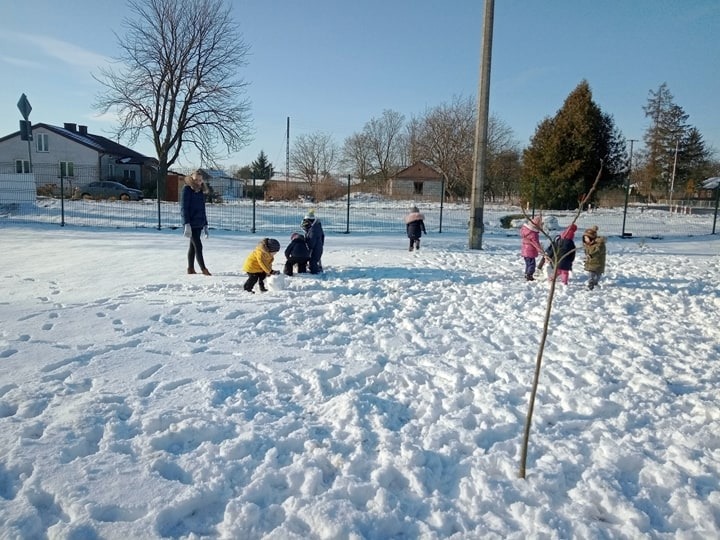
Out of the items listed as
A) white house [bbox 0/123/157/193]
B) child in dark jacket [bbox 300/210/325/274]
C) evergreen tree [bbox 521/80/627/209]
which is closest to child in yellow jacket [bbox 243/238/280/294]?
child in dark jacket [bbox 300/210/325/274]

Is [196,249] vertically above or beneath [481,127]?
beneath

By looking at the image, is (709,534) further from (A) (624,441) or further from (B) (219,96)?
(B) (219,96)

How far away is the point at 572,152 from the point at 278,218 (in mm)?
19044

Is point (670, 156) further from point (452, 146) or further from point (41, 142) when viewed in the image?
point (41, 142)

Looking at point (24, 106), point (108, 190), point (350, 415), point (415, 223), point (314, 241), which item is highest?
point (24, 106)

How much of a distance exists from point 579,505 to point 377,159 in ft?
199

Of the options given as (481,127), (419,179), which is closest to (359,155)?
(419,179)

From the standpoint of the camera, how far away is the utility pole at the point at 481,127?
35.4 ft

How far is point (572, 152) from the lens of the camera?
2820 centimetres

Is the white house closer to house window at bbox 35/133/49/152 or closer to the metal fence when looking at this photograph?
house window at bbox 35/133/49/152

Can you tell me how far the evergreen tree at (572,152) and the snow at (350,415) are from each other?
2283 cm

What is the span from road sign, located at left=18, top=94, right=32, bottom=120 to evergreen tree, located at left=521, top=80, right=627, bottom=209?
80.6 ft

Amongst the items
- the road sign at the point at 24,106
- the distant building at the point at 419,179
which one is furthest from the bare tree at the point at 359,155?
the road sign at the point at 24,106

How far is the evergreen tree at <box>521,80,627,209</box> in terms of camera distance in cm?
2775
